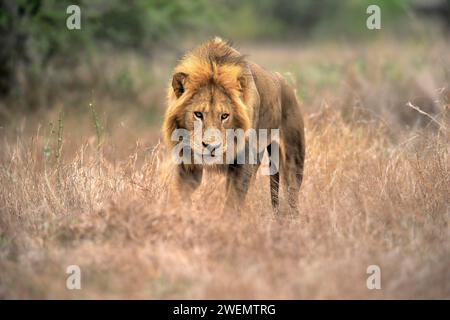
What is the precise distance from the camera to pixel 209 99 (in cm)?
621

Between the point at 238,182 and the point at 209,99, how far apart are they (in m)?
0.77

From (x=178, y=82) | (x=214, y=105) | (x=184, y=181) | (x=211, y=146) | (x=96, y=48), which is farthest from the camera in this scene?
(x=96, y=48)

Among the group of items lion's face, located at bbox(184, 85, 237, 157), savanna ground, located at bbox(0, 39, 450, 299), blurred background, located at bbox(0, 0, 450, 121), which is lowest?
savanna ground, located at bbox(0, 39, 450, 299)

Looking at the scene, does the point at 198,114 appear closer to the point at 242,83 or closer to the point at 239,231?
the point at 242,83

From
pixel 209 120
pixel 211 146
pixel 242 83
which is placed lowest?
pixel 211 146

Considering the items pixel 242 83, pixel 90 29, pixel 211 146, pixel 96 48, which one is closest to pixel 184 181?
pixel 211 146

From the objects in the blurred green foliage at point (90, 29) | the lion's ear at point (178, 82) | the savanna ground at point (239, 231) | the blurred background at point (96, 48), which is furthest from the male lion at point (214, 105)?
the blurred background at point (96, 48)

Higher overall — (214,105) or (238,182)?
(214,105)

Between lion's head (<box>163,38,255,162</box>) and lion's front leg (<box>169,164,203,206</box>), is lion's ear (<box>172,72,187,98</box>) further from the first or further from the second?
lion's front leg (<box>169,164,203,206</box>)

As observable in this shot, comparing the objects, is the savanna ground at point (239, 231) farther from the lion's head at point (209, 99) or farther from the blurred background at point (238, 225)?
the lion's head at point (209, 99)

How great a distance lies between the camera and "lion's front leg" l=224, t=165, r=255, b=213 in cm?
632

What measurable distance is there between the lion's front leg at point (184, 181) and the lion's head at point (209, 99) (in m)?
0.24

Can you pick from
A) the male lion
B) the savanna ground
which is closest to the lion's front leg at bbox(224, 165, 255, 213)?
the male lion
